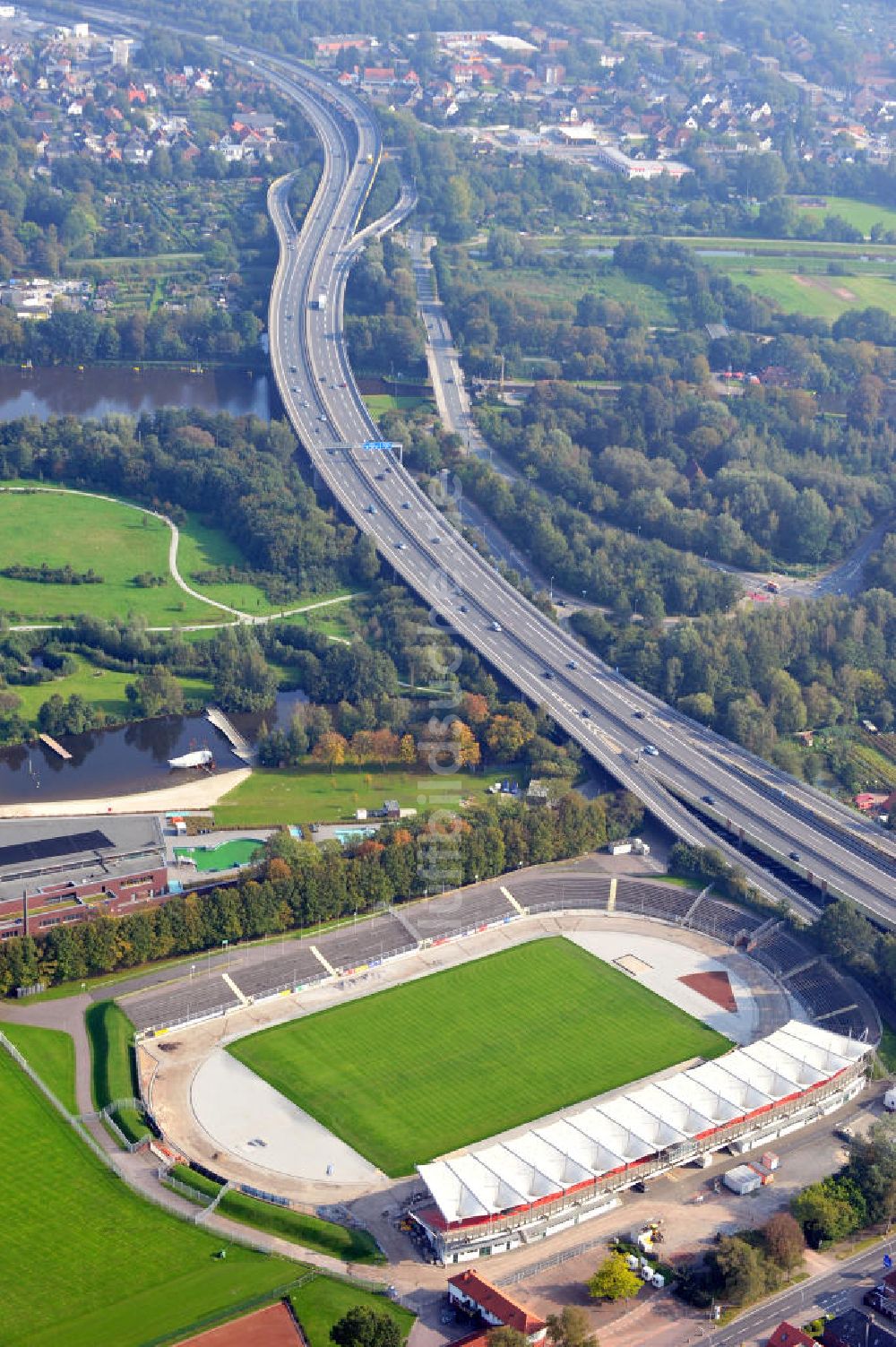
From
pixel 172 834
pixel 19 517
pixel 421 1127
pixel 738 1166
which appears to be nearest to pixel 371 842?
pixel 172 834

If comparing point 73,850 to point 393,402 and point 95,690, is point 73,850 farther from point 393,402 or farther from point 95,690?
point 393,402

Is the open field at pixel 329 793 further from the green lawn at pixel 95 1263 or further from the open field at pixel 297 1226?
the open field at pixel 297 1226

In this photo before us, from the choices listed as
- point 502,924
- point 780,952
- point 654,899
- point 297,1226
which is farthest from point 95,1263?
point 780,952

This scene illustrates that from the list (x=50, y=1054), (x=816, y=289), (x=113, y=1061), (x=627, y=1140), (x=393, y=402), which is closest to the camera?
(x=627, y=1140)

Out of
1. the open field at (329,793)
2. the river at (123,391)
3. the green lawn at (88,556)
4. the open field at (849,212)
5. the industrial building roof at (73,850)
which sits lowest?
the open field at (329,793)

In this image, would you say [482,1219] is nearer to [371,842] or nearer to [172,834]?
[371,842]

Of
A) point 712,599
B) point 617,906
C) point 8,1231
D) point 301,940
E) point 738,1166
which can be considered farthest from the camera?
point 712,599

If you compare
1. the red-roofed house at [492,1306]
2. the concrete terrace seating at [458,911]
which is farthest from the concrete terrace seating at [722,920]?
the red-roofed house at [492,1306]
